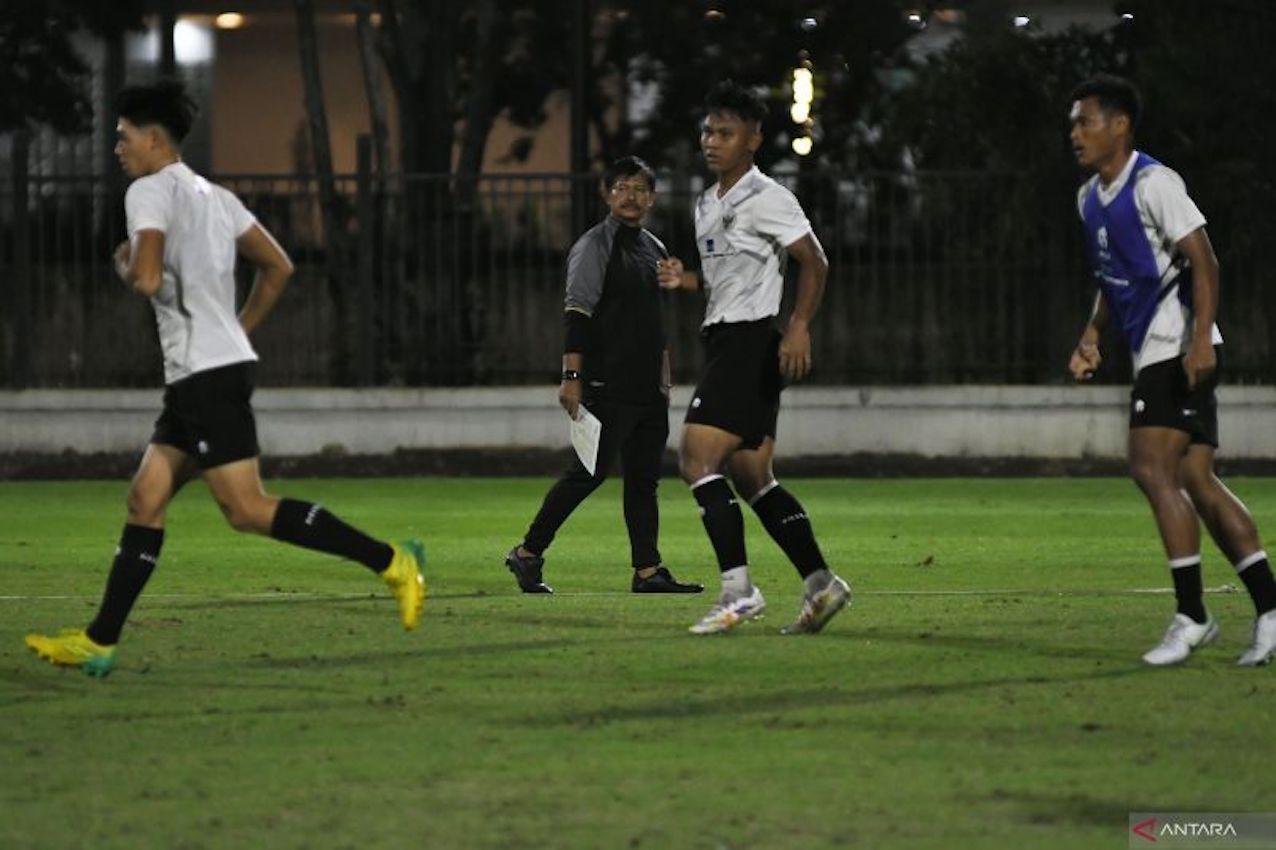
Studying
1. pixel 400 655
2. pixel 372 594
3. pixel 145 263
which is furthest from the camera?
pixel 372 594

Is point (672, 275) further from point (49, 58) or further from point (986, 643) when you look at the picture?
point (49, 58)

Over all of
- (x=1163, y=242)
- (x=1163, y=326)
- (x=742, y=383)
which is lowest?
(x=742, y=383)

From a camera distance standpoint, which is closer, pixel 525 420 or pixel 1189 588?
pixel 1189 588

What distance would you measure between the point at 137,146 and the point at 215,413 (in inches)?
35.3

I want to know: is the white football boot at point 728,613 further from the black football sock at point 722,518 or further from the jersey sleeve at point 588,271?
the jersey sleeve at point 588,271

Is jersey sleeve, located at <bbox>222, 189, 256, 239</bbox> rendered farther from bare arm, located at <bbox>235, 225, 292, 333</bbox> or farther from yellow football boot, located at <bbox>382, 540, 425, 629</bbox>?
yellow football boot, located at <bbox>382, 540, 425, 629</bbox>

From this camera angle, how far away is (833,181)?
21.9m

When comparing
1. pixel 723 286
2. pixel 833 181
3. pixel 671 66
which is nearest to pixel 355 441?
pixel 833 181

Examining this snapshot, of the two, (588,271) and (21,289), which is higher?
(588,271)

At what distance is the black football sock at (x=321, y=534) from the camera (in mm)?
9086

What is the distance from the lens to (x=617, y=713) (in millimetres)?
7977

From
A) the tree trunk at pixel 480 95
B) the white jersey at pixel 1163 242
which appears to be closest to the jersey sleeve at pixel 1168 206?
the white jersey at pixel 1163 242

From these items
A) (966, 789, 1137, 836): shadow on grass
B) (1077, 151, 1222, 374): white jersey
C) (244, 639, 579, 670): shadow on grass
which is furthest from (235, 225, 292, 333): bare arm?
(966, 789, 1137, 836): shadow on grass

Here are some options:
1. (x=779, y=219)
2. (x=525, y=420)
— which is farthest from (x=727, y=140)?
(x=525, y=420)
